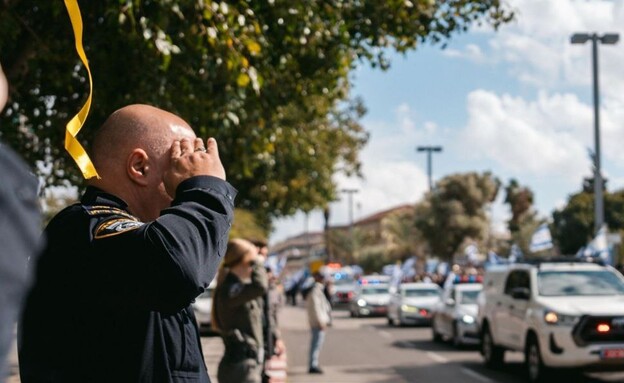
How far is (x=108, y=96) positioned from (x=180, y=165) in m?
8.95

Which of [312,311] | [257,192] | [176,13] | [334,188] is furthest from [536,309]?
[334,188]

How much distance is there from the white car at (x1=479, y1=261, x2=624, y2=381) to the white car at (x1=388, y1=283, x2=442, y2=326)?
479 inches

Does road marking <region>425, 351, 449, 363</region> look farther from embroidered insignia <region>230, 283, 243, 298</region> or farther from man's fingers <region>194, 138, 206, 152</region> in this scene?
man's fingers <region>194, 138, 206, 152</region>

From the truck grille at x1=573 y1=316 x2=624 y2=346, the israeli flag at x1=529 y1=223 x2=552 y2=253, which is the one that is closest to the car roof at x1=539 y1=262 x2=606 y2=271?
the truck grille at x1=573 y1=316 x2=624 y2=346

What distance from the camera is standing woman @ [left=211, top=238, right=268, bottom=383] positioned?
6.82 metres

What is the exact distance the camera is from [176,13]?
8.12 m

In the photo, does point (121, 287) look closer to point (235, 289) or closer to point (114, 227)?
point (114, 227)

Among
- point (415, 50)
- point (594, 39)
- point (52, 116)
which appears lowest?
point (52, 116)

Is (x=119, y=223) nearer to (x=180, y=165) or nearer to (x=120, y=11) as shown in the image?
(x=180, y=165)

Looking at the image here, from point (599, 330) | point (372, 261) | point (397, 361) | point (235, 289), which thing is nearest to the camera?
point (235, 289)

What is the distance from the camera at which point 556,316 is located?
13250mm

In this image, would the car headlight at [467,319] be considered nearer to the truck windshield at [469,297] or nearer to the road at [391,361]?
the road at [391,361]

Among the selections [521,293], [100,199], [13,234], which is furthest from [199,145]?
[521,293]

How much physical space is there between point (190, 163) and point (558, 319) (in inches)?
458
